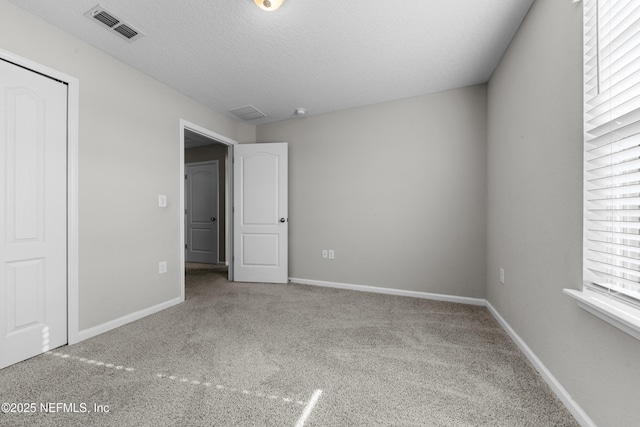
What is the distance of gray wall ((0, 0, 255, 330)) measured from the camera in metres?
2.10

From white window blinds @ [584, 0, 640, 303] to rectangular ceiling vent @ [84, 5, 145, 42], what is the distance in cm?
282

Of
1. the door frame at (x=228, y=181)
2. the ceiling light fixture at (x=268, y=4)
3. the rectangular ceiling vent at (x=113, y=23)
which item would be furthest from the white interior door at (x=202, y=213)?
the ceiling light fixture at (x=268, y=4)

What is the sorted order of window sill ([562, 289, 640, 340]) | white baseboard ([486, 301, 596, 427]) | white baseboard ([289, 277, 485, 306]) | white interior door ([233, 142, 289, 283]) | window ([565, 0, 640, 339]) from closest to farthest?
window sill ([562, 289, 640, 340]) < window ([565, 0, 640, 339]) < white baseboard ([486, 301, 596, 427]) < white baseboard ([289, 277, 485, 306]) < white interior door ([233, 142, 289, 283])

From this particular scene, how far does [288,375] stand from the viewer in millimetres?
1688

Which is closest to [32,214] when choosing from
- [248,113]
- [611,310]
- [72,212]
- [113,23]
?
[72,212]

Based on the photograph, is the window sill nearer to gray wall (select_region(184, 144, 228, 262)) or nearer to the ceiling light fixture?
the ceiling light fixture

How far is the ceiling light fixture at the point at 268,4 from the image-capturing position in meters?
1.78

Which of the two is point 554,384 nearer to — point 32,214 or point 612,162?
point 612,162

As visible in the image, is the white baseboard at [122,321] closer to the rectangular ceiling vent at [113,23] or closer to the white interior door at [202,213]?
the rectangular ceiling vent at [113,23]

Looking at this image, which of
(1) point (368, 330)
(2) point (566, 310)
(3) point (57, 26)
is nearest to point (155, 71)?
(3) point (57, 26)

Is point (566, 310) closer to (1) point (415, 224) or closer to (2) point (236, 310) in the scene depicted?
(1) point (415, 224)

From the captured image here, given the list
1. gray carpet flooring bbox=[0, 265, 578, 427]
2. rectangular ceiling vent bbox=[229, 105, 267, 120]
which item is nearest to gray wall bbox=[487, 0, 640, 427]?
gray carpet flooring bbox=[0, 265, 578, 427]

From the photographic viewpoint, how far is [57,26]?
2.04 meters

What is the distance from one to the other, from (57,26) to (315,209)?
2.95 metres
